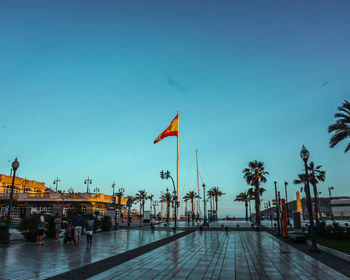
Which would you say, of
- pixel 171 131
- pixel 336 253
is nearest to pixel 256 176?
pixel 171 131

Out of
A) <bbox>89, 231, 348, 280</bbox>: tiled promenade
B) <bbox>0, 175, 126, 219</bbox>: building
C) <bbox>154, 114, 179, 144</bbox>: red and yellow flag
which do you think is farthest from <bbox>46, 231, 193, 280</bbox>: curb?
<bbox>0, 175, 126, 219</bbox>: building

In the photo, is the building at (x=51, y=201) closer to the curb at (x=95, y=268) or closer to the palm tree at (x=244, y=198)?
the palm tree at (x=244, y=198)

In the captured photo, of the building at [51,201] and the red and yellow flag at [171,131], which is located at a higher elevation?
the red and yellow flag at [171,131]

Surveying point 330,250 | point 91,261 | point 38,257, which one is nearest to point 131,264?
point 91,261

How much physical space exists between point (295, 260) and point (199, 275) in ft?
15.9

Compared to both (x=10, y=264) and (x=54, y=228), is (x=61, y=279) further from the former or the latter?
(x=54, y=228)

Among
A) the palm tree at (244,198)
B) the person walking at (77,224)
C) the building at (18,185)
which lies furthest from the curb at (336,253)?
the building at (18,185)

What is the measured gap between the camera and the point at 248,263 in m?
9.92

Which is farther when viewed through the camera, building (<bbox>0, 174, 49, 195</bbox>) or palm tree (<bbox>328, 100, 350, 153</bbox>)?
building (<bbox>0, 174, 49, 195</bbox>)

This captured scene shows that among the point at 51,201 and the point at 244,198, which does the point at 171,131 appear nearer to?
the point at 51,201

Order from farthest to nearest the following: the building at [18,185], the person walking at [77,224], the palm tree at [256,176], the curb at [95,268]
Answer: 1. the building at [18,185]
2. the palm tree at [256,176]
3. the person walking at [77,224]
4. the curb at [95,268]

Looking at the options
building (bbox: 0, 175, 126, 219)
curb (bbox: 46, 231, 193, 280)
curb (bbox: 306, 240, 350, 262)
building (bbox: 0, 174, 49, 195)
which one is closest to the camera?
curb (bbox: 46, 231, 193, 280)

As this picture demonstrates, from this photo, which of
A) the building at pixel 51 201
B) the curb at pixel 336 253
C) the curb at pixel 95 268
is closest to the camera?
the curb at pixel 95 268

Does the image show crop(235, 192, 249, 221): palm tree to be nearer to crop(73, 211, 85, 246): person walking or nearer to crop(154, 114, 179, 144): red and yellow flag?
crop(154, 114, 179, 144): red and yellow flag
